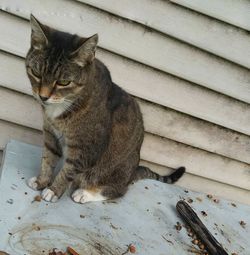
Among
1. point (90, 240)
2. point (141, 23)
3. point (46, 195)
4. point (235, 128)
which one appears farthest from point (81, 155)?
point (235, 128)

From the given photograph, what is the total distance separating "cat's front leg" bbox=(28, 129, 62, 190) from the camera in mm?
2641

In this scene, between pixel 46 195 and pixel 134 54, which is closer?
pixel 46 195

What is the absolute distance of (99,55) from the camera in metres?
3.06

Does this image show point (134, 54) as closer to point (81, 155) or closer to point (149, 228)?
point (81, 155)

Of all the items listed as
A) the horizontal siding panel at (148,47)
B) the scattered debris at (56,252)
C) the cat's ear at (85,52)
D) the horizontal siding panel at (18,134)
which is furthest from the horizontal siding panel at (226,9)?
the scattered debris at (56,252)

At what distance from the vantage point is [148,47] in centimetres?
304

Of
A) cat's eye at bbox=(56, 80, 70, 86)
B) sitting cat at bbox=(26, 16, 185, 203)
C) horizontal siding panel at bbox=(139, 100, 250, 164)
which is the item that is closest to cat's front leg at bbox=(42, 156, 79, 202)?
sitting cat at bbox=(26, 16, 185, 203)

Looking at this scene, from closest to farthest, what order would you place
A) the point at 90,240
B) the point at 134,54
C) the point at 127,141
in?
the point at 90,240 → the point at 127,141 → the point at 134,54

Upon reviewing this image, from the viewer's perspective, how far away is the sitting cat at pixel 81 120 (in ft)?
7.20

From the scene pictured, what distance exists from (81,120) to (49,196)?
525mm

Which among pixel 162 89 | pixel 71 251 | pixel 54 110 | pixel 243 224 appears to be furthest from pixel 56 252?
pixel 243 224

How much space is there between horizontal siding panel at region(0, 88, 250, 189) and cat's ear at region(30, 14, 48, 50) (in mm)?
1002

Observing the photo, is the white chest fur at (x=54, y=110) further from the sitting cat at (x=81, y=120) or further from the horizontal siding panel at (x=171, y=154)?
the horizontal siding panel at (x=171, y=154)

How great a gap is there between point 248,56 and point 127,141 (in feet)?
3.82
